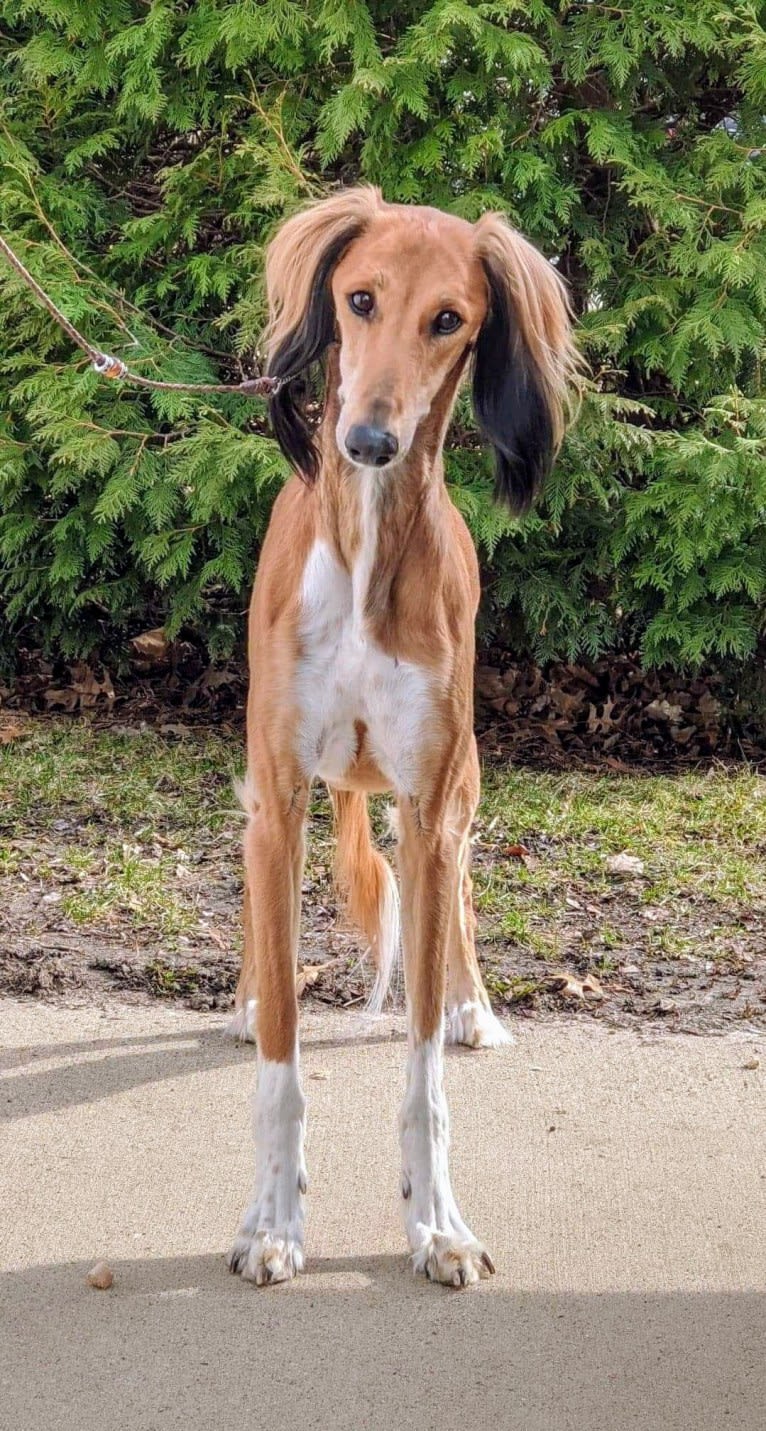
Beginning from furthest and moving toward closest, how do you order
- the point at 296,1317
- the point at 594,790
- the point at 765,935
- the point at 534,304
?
the point at 594,790 → the point at 765,935 → the point at 534,304 → the point at 296,1317

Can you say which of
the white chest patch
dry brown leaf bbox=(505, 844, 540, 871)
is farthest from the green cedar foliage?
the white chest patch

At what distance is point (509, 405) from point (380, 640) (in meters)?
0.47

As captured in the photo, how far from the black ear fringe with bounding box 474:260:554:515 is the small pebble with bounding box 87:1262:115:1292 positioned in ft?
5.01

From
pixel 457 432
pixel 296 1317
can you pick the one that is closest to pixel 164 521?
pixel 457 432

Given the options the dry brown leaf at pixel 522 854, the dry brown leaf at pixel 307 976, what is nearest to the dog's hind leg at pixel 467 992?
the dry brown leaf at pixel 307 976

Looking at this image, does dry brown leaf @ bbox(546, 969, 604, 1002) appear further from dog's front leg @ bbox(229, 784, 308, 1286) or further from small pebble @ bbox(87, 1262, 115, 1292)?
small pebble @ bbox(87, 1262, 115, 1292)

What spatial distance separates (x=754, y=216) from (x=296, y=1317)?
4.19 m

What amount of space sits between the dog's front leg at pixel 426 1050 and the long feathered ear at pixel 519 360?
0.66m

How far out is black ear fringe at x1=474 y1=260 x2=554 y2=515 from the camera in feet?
9.05

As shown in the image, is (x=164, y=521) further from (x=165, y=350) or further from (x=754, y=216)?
(x=754, y=216)

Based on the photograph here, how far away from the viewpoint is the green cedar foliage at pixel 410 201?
5.54 meters

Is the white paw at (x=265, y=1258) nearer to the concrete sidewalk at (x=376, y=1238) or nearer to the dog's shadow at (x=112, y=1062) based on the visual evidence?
the concrete sidewalk at (x=376, y=1238)

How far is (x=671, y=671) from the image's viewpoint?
647cm

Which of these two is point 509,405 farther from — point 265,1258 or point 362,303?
point 265,1258
